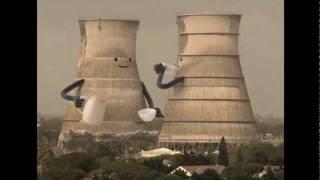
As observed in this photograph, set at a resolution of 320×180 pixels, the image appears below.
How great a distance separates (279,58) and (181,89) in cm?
85

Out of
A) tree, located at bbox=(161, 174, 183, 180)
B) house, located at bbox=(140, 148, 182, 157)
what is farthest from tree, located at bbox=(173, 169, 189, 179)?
house, located at bbox=(140, 148, 182, 157)

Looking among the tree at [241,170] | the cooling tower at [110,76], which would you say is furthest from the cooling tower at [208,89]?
the tree at [241,170]

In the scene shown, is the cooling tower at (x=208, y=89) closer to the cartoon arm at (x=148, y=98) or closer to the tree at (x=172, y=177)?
the cartoon arm at (x=148, y=98)

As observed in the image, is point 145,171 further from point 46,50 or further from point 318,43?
point 318,43

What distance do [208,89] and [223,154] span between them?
738 mm

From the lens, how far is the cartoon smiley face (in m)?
8.14

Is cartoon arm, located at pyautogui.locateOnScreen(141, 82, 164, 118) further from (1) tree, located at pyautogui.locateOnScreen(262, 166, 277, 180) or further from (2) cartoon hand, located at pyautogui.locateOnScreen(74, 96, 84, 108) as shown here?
(1) tree, located at pyautogui.locateOnScreen(262, 166, 277, 180)

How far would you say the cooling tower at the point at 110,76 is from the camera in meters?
8.03

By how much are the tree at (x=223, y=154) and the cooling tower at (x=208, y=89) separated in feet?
0.21

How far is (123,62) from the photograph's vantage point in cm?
823

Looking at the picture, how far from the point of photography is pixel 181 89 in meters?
8.37

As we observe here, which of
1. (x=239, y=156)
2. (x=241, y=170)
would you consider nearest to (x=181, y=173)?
(x=241, y=170)

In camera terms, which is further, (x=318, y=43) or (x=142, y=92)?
(x=142, y=92)
